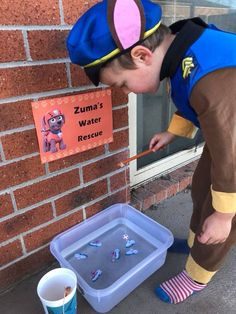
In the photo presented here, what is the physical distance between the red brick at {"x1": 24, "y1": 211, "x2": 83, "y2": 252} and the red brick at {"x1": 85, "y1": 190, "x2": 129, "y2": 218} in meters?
0.04

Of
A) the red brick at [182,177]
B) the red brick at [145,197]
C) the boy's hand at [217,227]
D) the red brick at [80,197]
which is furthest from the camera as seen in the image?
the red brick at [182,177]

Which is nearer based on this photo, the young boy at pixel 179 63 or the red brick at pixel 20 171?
the young boy at pixel 179 63

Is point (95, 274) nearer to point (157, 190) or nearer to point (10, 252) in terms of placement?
point (10, 252)

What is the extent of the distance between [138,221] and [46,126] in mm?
551

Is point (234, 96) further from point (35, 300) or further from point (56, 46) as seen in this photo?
point (35, 300)

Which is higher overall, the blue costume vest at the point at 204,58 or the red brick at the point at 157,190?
the blue costume vest at the point at 204,58

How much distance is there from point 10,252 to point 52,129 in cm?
43

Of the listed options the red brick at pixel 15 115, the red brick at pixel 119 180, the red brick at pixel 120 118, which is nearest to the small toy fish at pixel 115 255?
the red brick at pixel 119 180

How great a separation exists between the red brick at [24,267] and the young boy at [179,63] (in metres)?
0.60

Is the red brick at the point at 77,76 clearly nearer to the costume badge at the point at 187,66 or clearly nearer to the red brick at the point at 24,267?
the costume badge at the point at 187,66

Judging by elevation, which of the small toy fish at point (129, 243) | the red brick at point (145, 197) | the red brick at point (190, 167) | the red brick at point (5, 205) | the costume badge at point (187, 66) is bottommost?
the small toy fish at point (129, 243)

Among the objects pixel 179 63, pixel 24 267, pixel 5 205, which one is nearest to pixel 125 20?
pixel 179 63

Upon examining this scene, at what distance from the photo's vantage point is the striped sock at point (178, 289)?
98 centimetres

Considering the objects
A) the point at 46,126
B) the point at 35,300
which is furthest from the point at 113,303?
the point at 46,126
